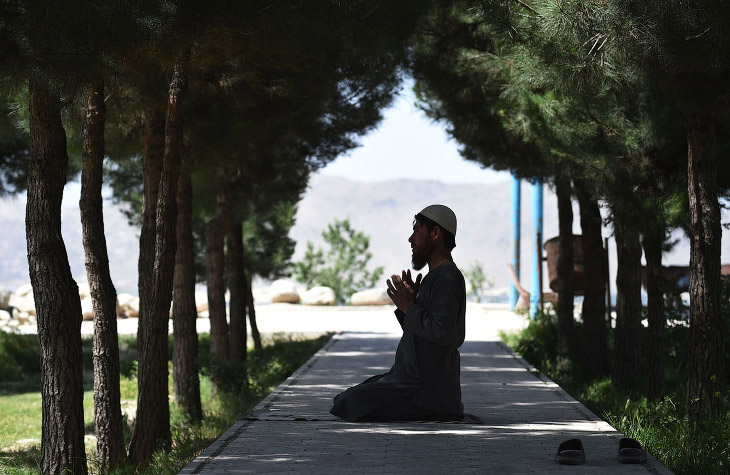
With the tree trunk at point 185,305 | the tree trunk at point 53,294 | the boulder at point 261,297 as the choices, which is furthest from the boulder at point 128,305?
the tree trunk at point 53,294

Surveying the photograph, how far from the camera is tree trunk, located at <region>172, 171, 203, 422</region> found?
12.5 metres

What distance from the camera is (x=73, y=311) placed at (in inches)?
307

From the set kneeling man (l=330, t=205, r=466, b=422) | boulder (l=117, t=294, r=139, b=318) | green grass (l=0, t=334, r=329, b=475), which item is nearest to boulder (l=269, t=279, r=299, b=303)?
boulder (l=117, t=294, r=139, b=318)

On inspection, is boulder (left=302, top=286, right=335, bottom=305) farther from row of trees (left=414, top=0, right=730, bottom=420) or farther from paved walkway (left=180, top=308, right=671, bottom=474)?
paved walkway (left=180, top=308, right=671, bottom=474)

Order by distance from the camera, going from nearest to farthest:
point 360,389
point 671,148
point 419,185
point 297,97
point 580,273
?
point 360,389, point 671,148, point 297,97, point 580,273, point 419,185

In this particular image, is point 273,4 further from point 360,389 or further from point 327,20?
point 360,389

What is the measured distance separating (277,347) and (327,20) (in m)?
12.0

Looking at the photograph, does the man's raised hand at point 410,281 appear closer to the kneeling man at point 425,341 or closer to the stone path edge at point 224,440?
the kneeling man at point 425,341

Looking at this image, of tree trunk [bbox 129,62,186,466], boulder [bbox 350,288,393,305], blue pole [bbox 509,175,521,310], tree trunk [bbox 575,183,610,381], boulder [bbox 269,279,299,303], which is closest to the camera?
tree trunk [bbox 129,62,186,466]

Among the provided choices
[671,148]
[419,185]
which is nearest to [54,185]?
[671,148]

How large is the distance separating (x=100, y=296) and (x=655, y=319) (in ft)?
19.8

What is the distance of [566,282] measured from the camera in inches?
590

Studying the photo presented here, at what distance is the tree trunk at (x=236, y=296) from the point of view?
16.8m

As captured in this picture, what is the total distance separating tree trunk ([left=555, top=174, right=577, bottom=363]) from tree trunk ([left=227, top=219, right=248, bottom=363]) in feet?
17.2
